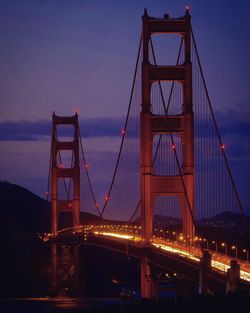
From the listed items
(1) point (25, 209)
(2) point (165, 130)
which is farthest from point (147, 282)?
(1) point (25, 209)

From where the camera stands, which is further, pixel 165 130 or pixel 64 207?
pixel 64 207

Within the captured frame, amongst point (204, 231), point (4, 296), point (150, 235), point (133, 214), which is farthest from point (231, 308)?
point (204, 231)

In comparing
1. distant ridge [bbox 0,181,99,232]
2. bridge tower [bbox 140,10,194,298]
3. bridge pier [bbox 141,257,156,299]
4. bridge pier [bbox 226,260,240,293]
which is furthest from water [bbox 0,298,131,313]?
distant ridge [bbox 0,181,99,232]

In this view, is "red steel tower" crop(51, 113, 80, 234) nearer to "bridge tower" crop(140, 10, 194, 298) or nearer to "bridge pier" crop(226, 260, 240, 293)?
"bridge tower" crop(140, 10, 194, 298)

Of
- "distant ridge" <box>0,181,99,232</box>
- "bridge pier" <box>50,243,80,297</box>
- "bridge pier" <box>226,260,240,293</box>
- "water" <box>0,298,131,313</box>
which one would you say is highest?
"distant ridge" <box>0,181,99,232</box>

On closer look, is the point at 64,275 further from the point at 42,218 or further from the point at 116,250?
the point at 42,218

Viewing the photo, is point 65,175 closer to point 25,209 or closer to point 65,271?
point 65,271

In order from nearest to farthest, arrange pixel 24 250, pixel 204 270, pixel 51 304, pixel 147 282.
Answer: pixel 204 270
pixel 147 282
pixel 51 304
pixel 24 250
